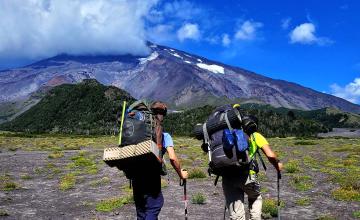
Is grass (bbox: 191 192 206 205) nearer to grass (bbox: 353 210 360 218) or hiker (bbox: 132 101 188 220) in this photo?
grass (bbox: 353 210 360 218)

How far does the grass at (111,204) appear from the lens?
18562 mm

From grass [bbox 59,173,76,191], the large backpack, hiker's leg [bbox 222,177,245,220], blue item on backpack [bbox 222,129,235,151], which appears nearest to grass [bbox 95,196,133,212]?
grass [bbox 59,173,76,191]

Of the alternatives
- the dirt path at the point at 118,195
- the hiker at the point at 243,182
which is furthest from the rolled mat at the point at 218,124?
the dirt path at the point at 118,195

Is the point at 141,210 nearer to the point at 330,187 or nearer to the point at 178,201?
the point at 178,201

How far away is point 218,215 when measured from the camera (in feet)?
56.4

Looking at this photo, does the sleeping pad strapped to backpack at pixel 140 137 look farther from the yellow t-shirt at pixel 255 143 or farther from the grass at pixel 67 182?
the grass at pixel 67 182

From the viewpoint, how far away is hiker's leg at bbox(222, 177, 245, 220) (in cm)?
1067

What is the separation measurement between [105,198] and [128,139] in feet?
39.2

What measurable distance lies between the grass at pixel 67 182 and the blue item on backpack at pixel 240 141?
53.1ft

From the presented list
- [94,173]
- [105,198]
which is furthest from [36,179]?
Result: [105,198]

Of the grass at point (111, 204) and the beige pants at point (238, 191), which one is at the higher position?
the beige pants at point (238, 191)

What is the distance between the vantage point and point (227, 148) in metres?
10.1

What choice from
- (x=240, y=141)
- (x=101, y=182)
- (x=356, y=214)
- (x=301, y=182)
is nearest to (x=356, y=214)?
(x=356, y=214)

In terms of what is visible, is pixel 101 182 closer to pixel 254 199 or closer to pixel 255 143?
pixel 254 199
